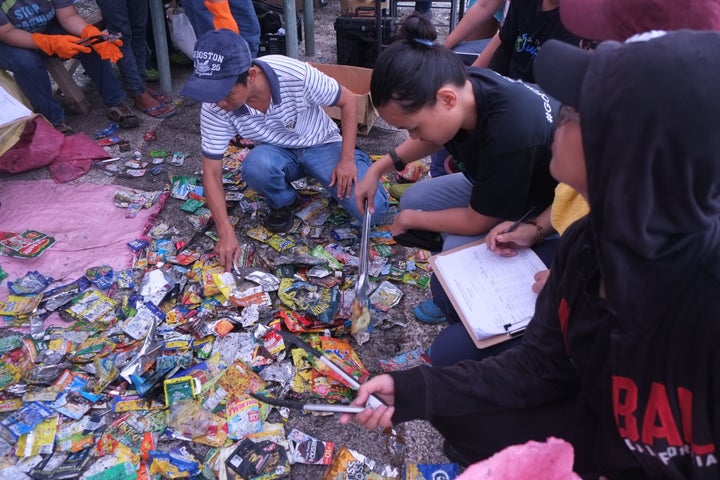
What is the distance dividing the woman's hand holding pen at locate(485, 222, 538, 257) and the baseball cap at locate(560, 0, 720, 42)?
28.1 inches

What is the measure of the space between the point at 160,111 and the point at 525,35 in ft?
10.2

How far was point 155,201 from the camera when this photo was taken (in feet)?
11.3

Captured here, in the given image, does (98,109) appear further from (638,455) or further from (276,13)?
(638,455)

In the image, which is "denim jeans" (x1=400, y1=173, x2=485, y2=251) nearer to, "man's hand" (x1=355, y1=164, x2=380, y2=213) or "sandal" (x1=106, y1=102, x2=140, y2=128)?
"man's hand" (x1=355, y1=164, x2=380, y2=213)

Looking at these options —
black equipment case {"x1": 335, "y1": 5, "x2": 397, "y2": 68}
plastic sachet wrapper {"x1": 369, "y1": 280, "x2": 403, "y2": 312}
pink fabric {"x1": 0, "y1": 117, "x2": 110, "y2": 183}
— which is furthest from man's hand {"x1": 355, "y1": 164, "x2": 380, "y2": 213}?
black equipment case {"x1": 335, "y1": 5, "x2": 397, "y2": 68}

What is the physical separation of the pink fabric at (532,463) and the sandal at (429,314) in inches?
57.4

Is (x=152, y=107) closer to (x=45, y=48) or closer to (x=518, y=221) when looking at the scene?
(x=45, y=48)

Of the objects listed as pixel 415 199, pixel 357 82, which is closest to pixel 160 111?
pixel 357 82

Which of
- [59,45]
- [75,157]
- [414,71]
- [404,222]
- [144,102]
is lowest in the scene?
[75,157]

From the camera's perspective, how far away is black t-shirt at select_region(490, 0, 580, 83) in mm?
2652

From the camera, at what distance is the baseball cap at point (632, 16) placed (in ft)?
4.55

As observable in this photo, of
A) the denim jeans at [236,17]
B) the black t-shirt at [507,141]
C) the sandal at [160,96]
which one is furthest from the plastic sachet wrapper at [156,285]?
the sandal at [160,96]

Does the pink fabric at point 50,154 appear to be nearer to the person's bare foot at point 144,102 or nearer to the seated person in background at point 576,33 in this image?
the person's bare foot at point 144,102

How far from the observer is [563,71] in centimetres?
94
